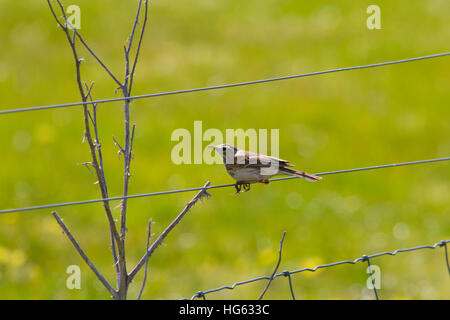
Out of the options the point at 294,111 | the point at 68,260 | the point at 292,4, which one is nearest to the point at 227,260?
the point at 68,260

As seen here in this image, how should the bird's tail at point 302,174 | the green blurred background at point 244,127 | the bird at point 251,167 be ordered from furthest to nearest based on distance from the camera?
the green blurred background at point 244,127 < the bird at point 251,167 < the bird's tail at point 302,174

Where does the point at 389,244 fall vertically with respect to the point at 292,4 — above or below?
below

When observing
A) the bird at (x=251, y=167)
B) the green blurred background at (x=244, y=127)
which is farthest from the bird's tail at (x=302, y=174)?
the green blurred background at (x=244, y=127)

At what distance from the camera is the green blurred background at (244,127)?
9289 millimetres

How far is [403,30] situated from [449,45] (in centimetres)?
143

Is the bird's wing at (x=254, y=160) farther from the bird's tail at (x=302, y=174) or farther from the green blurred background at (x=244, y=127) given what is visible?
the green blurred background at (x=244, y=127)

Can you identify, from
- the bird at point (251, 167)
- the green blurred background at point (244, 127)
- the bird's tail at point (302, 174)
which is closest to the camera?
the bird's tail at point (302, 174)

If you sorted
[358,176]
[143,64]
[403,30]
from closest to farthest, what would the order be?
[358,176]
[143,64]
[403,30]

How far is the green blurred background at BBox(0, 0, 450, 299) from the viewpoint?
9289mm

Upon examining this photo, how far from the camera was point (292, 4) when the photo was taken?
60.5ft

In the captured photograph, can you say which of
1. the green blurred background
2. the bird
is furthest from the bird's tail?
the green blurred background

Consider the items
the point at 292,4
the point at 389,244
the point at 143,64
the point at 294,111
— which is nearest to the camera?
the point at 389,244

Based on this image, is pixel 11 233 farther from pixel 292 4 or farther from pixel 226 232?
pixel 292 4

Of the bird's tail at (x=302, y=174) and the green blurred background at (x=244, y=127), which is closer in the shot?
the bird's tail at (x=302, y=174)
